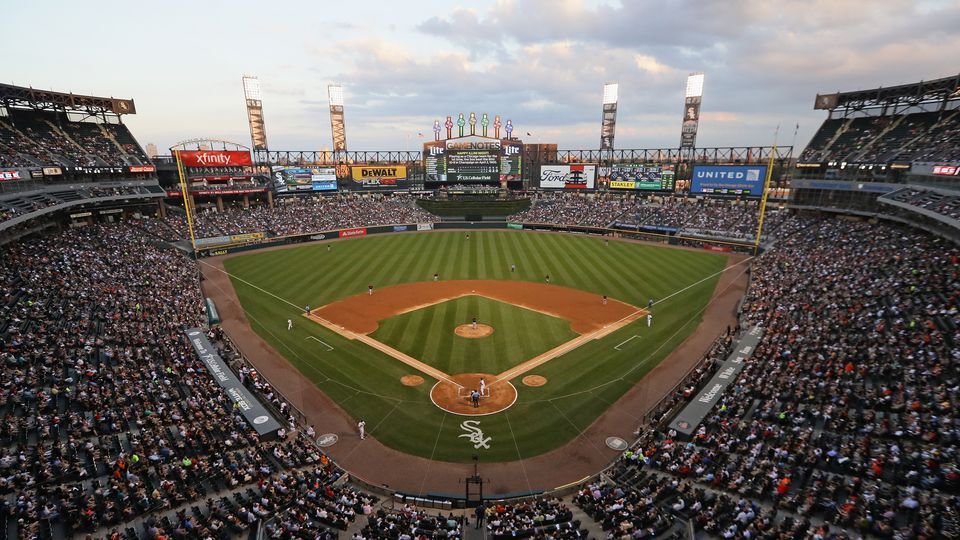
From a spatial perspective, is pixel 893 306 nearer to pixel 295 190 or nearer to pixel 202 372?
pixel 202 372

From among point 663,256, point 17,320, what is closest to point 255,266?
point 17,320

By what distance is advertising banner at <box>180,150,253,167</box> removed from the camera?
61.2 metres

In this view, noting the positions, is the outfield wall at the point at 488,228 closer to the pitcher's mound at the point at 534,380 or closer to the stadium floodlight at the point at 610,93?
the stadium floodlight at the point at 610,93

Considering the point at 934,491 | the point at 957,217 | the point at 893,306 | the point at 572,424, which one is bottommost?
the point at 572,424

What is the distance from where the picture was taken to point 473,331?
96.5 feet

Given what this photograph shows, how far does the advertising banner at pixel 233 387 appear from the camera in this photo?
18.7 m

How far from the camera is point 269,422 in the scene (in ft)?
61.7

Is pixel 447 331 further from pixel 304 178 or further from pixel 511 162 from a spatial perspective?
pixel 304 178

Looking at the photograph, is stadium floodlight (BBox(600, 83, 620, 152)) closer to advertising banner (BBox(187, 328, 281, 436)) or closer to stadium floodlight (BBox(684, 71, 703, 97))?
stadium floodlight (BBox(684, 71, 703, 97))

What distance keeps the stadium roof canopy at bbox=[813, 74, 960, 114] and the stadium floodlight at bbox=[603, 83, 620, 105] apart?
91.5 ft

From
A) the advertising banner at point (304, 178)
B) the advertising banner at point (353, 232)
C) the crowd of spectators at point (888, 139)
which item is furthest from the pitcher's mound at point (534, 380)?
the advertising banner at point (304, 178)

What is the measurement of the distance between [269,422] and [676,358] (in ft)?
71.7

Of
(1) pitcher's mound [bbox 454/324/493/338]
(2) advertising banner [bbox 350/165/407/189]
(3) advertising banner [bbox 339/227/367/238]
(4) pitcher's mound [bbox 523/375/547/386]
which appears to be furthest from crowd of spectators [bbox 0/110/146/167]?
(4) pitcher's mound [bbox 523/375/547/386]

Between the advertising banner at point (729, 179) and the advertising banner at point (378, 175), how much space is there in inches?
1923
